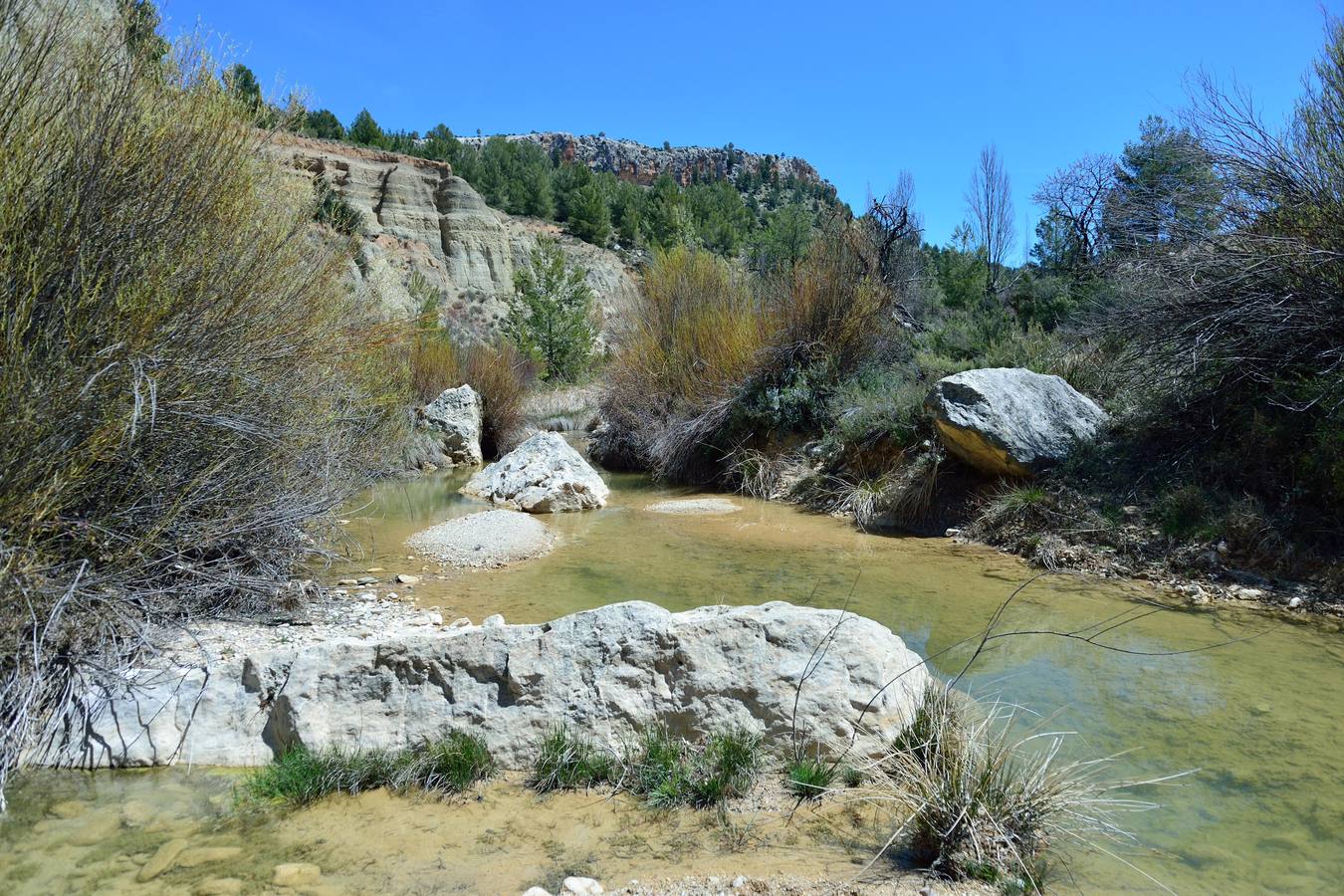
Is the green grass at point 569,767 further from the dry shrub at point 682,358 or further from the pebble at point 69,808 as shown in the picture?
the dry shrub at point 682,358

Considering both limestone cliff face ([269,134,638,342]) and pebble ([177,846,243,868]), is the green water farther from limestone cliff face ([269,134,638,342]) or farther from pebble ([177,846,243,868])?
limestone cliff face ([269,134,638,342])

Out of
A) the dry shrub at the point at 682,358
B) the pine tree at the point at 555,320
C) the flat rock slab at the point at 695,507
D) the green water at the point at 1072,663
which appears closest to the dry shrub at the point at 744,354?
the dry shrub at the point at 682,358

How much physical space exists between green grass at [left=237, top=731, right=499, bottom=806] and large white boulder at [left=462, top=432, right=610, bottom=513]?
701 centimetres

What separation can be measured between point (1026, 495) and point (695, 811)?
246 inches

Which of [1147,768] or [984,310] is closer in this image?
[1147,768]

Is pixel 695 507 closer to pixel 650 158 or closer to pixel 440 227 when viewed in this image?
pixel 440 227

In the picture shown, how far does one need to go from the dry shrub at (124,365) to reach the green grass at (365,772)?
104 cm

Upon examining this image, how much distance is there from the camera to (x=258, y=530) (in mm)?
5230

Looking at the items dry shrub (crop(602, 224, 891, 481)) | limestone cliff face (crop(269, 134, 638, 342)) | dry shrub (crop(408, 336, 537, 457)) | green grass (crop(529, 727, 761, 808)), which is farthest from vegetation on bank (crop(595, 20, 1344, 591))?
limestone cliff face (crop(269, 134, 638, 342))

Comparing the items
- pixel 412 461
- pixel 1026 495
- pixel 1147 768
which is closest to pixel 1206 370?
pixel 1026 495

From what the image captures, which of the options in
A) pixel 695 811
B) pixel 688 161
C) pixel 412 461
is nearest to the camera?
pixel 695 811

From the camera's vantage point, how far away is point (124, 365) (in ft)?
12.5

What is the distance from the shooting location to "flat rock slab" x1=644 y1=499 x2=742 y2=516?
10.4m

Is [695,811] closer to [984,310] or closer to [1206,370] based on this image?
[1206,370]
